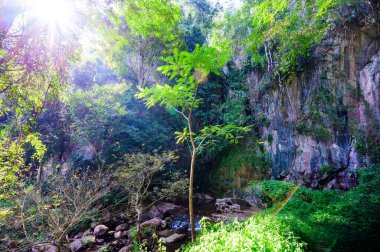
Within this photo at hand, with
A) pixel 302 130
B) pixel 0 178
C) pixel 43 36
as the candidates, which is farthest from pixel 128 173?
pixel 302 130

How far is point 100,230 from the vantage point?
26.9ft

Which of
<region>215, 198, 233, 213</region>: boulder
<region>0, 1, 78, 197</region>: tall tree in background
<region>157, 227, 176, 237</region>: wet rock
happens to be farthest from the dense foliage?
<region>215, 198, 233, 213</region>: boulder

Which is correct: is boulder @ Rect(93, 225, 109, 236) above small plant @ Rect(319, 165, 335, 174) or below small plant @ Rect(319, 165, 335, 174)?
below

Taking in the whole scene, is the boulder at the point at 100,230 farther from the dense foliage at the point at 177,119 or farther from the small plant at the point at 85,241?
the small plant at the point at 85,241

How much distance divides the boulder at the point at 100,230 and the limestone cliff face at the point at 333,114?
8.91 metres

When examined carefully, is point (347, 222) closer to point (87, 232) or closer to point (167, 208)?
point (167, 208)

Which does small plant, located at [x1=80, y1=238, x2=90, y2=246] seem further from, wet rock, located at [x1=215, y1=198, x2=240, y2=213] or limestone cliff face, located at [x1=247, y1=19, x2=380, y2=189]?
limestone cliff face, located at [x1=247, y1=19, x2=380, y2=189]

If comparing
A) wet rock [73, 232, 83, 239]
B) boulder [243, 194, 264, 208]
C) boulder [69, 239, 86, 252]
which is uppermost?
boulder [243, 194, 264, 208]

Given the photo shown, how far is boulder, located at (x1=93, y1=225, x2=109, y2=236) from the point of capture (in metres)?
8.10

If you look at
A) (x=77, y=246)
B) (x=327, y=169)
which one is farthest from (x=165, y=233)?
(x=327, y=169)

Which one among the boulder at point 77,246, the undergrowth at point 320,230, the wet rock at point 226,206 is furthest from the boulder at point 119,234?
the undergrowth at point 320,230

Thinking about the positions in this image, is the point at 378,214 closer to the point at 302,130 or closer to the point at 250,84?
the point at 302,130

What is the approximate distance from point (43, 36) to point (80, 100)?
901 centimetres

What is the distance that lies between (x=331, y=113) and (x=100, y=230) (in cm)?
1122
